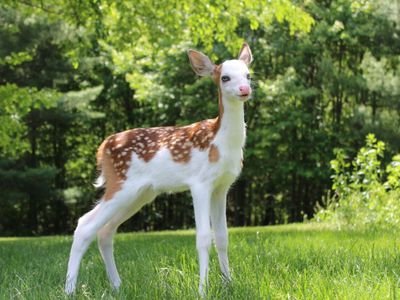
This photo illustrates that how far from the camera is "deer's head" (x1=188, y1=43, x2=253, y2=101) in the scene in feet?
11.8

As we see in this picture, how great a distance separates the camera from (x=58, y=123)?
2109 cm

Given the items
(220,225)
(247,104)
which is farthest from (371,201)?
(247,104)

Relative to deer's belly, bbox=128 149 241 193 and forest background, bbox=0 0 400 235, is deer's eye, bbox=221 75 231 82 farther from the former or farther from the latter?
forest background, bbox=0 0 400 235

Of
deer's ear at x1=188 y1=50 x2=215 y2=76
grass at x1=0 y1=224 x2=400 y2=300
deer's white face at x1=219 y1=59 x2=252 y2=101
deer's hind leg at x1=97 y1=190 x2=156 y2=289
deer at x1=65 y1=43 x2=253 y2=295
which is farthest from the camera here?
deer's hind leg at x1=97 y1=190 x2=156 y2=289

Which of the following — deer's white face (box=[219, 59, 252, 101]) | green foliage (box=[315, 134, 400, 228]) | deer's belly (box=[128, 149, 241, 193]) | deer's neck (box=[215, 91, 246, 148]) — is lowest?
green foliage (box=[315, 134, 400, 228])

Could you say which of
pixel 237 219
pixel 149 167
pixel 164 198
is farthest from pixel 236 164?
pixel 164 198

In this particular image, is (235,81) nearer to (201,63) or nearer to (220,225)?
(201,63)

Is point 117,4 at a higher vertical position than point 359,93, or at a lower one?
higher

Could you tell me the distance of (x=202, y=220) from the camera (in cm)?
363

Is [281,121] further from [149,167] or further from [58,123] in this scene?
[149,167]

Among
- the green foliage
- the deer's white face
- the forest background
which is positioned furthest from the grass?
the forest background

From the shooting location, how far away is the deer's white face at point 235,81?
3574 mm

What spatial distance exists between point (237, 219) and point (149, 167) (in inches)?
748

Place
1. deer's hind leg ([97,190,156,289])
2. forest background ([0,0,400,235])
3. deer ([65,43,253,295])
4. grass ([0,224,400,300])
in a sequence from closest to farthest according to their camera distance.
Result: 1. grass ([0,224,400,300])
2. deer ([65,43,253,295])
3. deer's hind leg ([97,190,156,289])
4. forest background ([0,0,400,235])
